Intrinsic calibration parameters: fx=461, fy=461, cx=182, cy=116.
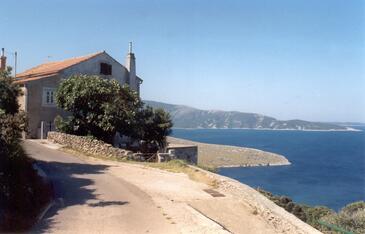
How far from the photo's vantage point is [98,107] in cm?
3173

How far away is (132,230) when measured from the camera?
38.0 feet

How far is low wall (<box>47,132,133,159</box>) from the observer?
88.5 feet

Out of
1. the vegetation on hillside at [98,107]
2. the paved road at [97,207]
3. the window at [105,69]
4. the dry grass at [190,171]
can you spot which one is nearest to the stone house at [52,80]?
the window at [105,69]

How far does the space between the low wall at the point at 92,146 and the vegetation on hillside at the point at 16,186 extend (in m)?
10.9

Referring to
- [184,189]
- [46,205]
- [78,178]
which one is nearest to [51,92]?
[78,178]

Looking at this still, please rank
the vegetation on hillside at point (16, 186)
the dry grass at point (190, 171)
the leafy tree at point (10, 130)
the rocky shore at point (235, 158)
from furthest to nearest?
the rocky shore at point (235, 158), the dry grass at point (190, 171), the leafy tree at point (10, 130), the vegetation on hillside at point (16, 186)

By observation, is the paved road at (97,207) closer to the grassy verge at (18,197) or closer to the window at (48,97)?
the grassy verge at (18,197)

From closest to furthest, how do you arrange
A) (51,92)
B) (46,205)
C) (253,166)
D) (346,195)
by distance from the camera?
(46,205)
(51,92)
(346,195)
(253,166)

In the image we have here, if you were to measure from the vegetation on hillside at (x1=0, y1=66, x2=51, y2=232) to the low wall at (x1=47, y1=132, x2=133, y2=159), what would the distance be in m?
10.9

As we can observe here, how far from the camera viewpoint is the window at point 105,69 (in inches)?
1647

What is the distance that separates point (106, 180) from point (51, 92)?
21.4m

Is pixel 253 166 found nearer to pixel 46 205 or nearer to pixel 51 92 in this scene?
pixel 51 92

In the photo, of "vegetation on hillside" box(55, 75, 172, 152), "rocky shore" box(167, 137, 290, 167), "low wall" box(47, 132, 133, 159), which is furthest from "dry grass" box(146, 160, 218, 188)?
"rocky shore" box(167, 137, 290, 167)

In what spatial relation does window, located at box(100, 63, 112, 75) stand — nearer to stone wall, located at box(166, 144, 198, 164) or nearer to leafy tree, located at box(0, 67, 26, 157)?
stone wall, located at box(166, 144, 198, 164)
